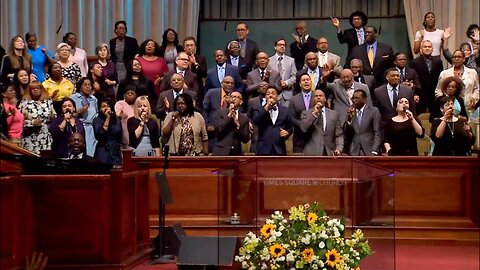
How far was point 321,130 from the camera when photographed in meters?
8.48

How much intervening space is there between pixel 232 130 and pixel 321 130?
0.86 metres

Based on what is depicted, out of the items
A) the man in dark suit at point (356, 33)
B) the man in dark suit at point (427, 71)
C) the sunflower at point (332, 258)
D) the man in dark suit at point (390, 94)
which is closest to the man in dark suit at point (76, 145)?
the man in dark suit at point (390, 94)

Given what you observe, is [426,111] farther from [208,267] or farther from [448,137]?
[208,267]

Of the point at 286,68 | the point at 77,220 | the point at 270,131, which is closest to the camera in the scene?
the point at 77,220

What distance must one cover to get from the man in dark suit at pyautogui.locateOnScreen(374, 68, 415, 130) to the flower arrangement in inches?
153

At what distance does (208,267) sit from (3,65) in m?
4.56

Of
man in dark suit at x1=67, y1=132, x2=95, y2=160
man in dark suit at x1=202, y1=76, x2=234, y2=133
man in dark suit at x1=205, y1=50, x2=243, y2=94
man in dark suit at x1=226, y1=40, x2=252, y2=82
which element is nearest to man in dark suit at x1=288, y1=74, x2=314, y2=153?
man in dark suit at x1=202, y1=76, x2=234, y2=133

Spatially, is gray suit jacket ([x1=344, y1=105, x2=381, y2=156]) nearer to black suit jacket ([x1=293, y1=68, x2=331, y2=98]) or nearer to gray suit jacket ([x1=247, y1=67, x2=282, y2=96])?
black suit jacket ([x1=293, y1=68, x2=331, y2=98])

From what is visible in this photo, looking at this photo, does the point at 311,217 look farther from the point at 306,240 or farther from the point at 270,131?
the point at 270,131

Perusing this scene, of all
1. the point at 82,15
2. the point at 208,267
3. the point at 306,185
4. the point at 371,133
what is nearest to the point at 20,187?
the point at 208,267

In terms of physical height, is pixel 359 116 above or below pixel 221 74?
below

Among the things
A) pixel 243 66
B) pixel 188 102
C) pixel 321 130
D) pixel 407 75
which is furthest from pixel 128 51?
pixel 407 75

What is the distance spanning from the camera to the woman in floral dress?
8.59 metres

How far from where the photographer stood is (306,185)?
21.8ft
